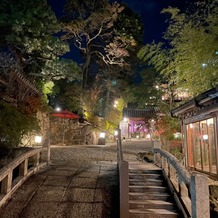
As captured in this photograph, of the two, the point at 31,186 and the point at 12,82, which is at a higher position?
the point at 12,82

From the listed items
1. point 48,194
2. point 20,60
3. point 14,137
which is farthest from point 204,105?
point 20,60

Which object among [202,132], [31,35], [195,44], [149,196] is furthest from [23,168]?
[31,35]

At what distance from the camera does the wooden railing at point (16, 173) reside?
543cm

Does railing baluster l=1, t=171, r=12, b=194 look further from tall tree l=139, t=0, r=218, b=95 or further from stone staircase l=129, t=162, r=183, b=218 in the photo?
tall tree l=139, t=0, r=218, b=95

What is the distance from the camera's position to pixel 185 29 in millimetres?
10141

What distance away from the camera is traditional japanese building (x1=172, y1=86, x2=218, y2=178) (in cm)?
774

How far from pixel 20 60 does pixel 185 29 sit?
10.3 meters

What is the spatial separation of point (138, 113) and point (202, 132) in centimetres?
2242

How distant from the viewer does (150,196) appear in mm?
6465

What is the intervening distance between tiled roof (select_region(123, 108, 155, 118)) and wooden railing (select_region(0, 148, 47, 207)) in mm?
22920

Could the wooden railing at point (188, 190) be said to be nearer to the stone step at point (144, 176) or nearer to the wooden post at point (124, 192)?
the stone step at point (144, 176)

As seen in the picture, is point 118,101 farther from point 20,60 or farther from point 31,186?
point 31,186

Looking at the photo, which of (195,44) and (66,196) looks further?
(195,44)

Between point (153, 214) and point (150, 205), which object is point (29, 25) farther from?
point (153, 214)
